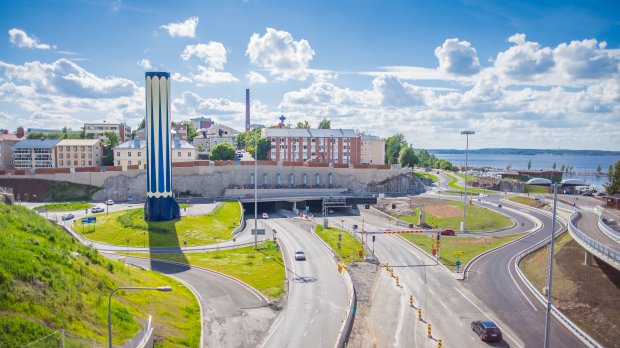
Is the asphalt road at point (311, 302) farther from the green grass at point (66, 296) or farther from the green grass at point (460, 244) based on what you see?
the green grass at point (460, 244)

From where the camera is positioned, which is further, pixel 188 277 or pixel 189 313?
pixel 188 277

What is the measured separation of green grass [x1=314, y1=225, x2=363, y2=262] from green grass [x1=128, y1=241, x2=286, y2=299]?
26.1 ft

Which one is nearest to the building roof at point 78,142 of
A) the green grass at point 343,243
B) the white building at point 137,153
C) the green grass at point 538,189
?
the white building at point 137,153

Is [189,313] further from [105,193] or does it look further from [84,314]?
[105,193]

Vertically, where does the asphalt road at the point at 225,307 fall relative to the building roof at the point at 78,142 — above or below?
below

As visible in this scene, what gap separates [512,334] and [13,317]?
33322 millimetres

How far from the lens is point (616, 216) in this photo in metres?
55.7

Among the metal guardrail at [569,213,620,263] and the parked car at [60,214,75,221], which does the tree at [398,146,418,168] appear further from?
the parked car at [60,214,75,221]

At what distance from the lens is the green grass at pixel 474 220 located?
240ft

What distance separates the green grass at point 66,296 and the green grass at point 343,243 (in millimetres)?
21843

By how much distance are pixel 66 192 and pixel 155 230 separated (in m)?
32.7

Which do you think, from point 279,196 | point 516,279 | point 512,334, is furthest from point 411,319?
point 279,196

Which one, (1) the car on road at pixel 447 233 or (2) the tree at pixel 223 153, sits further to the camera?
(2) the tree at pixel 223 153

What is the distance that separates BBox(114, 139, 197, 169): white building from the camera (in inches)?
3989
